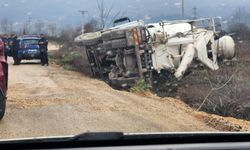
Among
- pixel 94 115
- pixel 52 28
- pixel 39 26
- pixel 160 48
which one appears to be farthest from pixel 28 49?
pixel 52 28

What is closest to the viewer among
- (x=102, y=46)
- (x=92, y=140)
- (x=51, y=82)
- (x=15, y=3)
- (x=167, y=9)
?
(x=92, y=140)

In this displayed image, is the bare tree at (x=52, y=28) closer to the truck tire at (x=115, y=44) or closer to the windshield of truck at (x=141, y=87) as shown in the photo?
the windshield of truck at (x=141, y=87)

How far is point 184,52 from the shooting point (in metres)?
22.1

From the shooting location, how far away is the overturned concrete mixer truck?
21.3 meters

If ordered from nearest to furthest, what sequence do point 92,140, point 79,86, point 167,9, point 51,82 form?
point 92,140, point 79,86, point 51,82, point 167,9

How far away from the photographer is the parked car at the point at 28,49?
3828cm

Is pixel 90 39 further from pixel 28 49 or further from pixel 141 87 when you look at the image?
pixel 28 49

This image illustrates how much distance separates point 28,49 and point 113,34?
16.8 metres

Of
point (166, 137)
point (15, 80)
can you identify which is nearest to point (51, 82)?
point (15, 80)

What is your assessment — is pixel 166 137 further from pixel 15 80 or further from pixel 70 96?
pixel 15 80

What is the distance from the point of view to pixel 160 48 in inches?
856

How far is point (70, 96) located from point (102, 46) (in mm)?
7283

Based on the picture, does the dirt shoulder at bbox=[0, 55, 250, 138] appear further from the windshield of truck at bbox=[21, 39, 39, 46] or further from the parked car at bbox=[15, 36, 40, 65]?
the windshield of truck at bbox=[21, 39, 39, 46]

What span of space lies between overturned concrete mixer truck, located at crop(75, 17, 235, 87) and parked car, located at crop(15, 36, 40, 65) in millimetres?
14689
